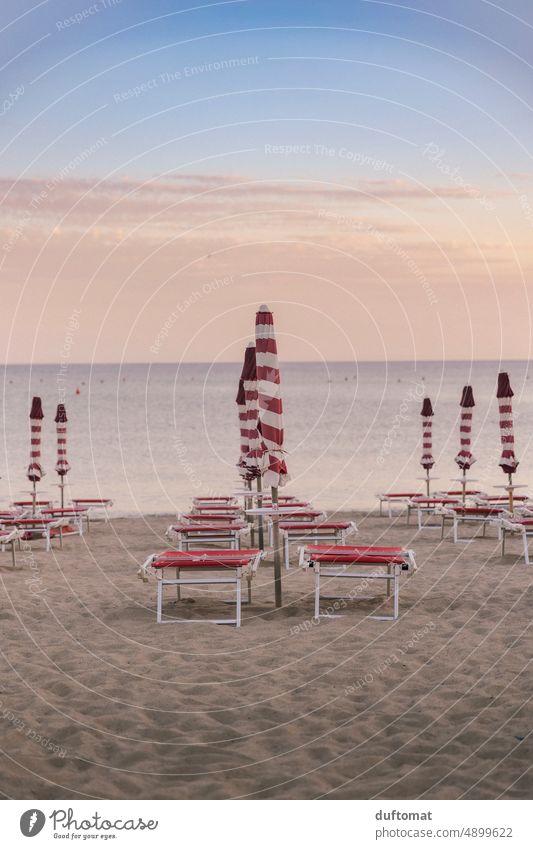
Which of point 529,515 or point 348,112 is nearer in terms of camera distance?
point 348,112

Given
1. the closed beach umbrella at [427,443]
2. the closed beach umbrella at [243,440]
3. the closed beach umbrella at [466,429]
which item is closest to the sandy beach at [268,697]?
the closed beach umbrella at [243,440]

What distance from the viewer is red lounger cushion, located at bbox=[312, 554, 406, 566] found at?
9.15 metres

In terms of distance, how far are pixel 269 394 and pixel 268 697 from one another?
10.9 ft

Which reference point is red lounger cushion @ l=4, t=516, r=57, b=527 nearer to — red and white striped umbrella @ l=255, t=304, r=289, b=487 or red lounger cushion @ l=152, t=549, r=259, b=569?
red lounger cushion @ l=152, t=549, r=259, b=569

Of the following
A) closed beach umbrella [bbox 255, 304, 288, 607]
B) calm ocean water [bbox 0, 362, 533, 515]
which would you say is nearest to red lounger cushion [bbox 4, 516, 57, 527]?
calm ocean water [bbox 0, 362, 533, 515]

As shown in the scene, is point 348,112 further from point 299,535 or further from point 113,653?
point 113,653

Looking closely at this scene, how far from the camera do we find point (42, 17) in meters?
7.81

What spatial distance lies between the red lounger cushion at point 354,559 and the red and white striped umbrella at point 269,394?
0.91 m

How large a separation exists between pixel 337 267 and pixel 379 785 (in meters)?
20.0

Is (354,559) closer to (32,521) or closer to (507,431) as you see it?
(507,431)

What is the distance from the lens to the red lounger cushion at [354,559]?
9.15 meters

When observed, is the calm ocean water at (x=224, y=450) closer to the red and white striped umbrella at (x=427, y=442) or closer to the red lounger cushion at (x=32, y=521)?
the red and white striped umbrella at (x=427, y=442)
